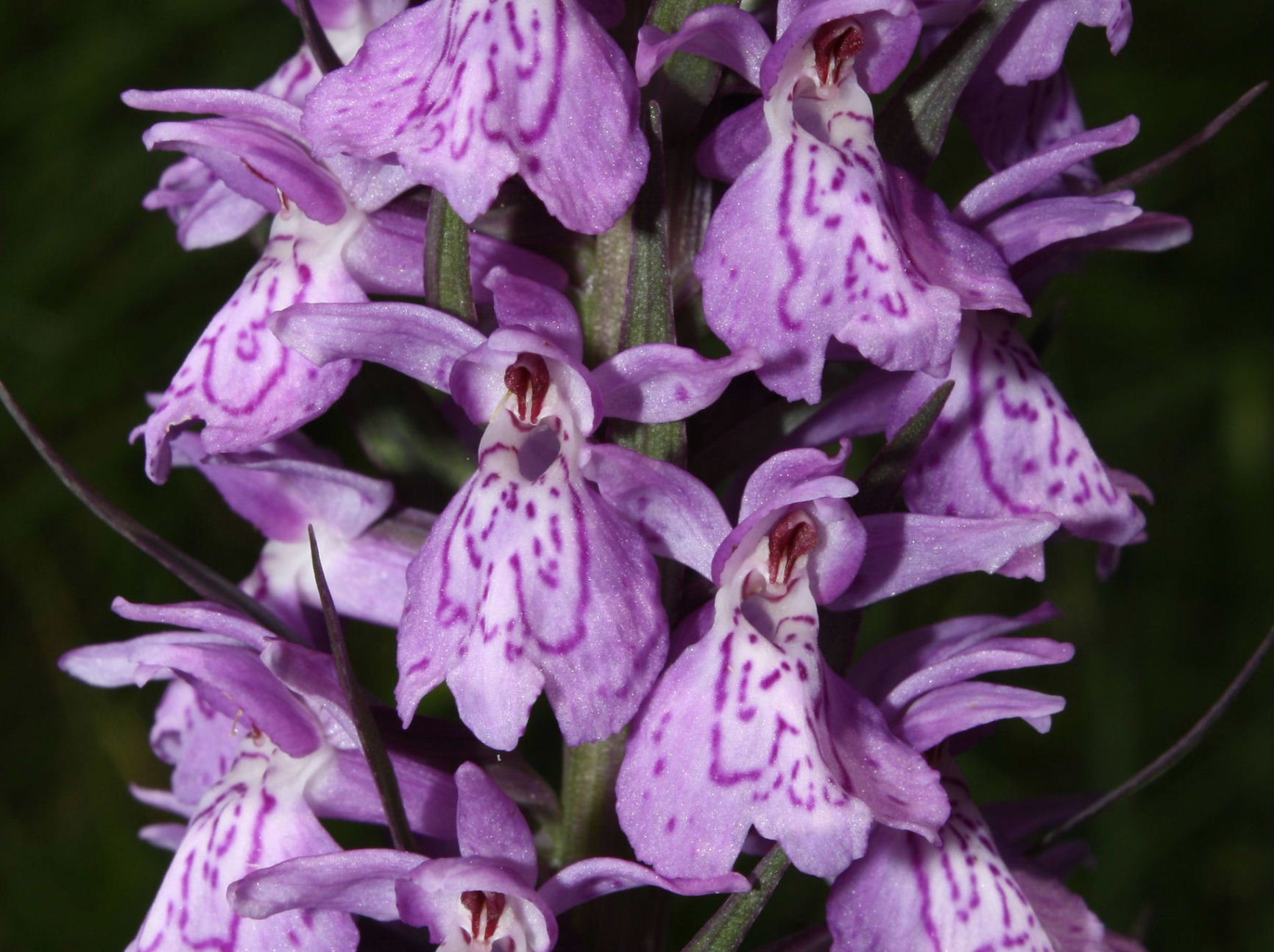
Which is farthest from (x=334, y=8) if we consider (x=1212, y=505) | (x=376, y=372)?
(x=1212, y=505)

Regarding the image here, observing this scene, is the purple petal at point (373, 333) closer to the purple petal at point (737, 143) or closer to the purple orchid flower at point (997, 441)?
the purple petal at point (737, 143)

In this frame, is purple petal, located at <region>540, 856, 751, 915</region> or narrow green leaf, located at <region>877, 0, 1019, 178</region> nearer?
purple petal, located at <region>540, 856, 751, 915</region>

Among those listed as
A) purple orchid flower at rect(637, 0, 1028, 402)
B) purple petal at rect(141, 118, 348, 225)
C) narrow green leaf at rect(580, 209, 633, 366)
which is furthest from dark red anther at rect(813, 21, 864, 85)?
purple petal at rect(141, 118, 348, 225)

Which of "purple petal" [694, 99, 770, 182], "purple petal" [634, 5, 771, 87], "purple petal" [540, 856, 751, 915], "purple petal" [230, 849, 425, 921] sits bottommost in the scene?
"purple petal" [540, 856, 751, 915]

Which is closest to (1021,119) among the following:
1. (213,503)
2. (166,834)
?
(166,834)

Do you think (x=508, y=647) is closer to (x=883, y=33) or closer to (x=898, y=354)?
(x=898, y=354)

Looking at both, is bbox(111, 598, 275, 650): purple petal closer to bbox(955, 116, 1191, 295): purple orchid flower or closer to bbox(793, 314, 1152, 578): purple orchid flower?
bbox(793, 314, 1152, 578): purple orchid flower

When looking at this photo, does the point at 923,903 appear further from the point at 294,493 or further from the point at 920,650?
the point at 294,493
